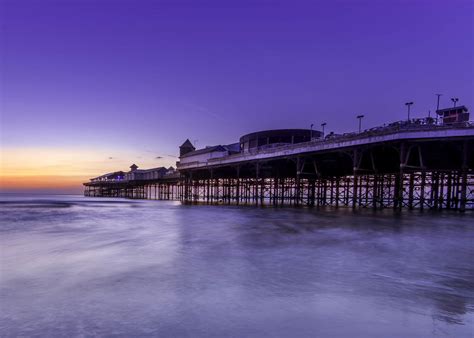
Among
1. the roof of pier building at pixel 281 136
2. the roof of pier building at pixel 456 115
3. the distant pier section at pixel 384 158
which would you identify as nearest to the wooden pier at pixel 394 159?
the distant pier section at pixel 384 158

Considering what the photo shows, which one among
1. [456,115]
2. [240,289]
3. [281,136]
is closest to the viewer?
[240,289]

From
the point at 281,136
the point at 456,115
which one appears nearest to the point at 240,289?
the point at 456,115

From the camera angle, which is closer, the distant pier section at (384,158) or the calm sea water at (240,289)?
the calm sea water at (240,289)

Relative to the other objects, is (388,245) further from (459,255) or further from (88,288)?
(88,288)

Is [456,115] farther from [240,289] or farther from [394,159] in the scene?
[240,289]

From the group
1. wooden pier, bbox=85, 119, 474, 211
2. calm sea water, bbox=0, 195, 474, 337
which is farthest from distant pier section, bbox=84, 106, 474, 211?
calm sea water, bbox=0, 195, 474, 337

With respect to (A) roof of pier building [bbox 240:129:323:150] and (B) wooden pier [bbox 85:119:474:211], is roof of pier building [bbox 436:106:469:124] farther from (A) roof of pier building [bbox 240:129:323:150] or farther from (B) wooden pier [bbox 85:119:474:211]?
(A) roof of pier building [bbox 240:129:323:150]

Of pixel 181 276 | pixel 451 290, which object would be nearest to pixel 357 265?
pixel 451 290

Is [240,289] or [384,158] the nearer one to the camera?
[240,289]

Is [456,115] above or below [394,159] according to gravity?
above

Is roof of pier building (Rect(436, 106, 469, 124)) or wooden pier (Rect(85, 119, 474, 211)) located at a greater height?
roof of pier building (Rect(436, 106, 469, 124))

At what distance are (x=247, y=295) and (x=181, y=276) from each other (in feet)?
7.08

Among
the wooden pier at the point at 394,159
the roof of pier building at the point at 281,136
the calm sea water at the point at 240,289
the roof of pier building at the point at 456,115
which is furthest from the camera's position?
the roof of pier building at the point at 281,136

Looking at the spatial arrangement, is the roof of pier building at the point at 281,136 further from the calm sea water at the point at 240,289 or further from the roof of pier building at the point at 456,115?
the calm sea water at the point at 240,289
